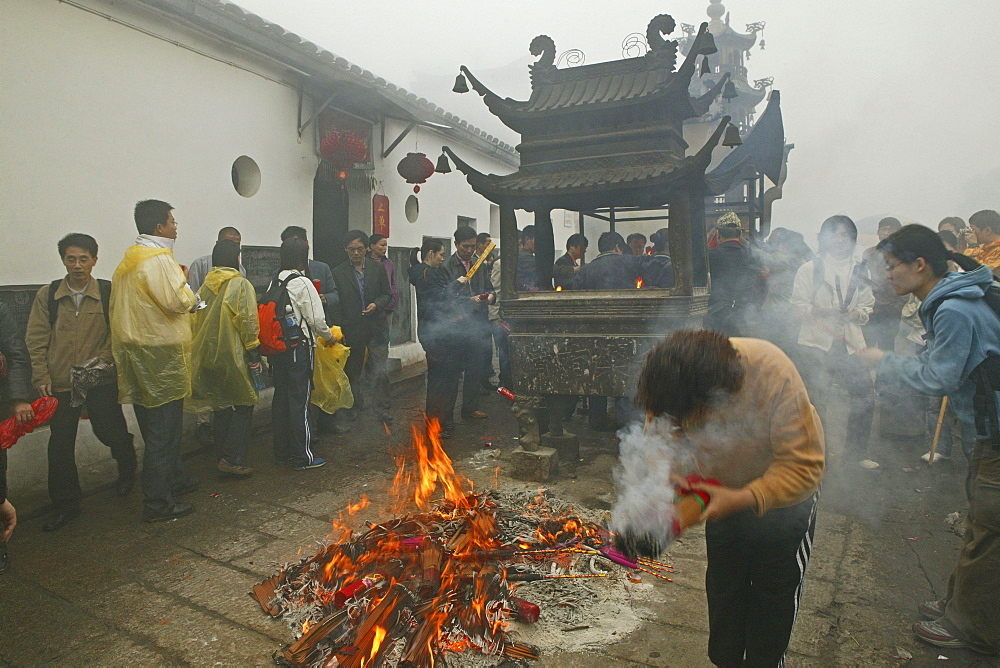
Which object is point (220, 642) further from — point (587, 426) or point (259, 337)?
point (587, 426)

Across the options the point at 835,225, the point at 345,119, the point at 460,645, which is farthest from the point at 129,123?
the point at 835,225

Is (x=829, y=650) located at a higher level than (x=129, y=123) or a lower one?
lower

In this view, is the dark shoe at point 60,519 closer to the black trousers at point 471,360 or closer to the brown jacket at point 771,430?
the black trousers at point 471,360

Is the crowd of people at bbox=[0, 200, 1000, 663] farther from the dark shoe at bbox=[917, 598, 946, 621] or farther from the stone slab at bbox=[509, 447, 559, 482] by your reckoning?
the stone slab at bbox=[509, 447, 559, 482]

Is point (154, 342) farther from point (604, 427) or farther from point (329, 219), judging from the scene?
point (329, 219)

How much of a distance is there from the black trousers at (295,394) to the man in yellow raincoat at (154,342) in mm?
1021

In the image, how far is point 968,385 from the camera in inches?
110

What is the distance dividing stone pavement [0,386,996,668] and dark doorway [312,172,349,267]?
4260mm

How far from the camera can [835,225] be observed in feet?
18.4

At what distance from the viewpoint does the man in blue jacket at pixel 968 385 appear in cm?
270

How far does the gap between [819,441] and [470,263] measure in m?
5.67

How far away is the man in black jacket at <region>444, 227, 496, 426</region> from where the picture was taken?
276 inches

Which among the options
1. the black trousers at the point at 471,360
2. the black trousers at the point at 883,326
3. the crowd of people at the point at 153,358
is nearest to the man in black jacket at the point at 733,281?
the black trousers at the point at 883,326

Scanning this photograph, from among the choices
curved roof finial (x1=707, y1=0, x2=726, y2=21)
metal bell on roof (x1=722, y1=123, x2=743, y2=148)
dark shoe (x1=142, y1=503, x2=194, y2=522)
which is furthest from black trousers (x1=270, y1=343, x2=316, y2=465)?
curved roof finial (x1=707, y1=0, x2=726, y2=21)
